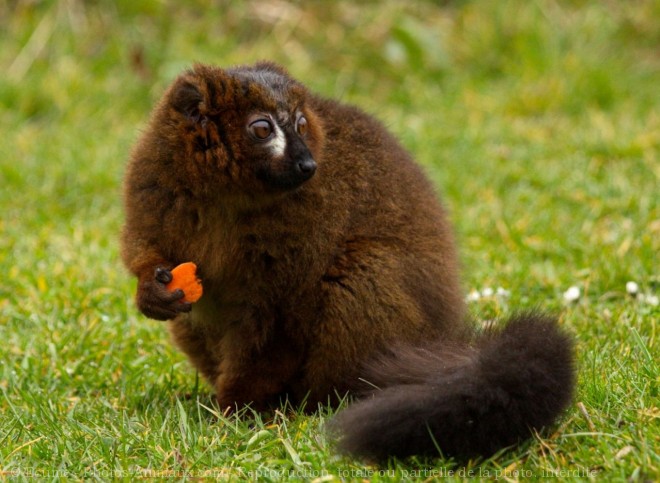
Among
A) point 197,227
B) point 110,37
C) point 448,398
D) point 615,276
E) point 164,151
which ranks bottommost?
point 615,276

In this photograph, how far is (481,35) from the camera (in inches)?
397

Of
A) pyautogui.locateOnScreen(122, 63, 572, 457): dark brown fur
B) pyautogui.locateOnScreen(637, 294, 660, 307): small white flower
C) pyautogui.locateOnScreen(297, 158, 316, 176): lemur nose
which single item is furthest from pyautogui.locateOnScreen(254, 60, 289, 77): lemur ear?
pyautogui.locateOnScreen(637, 294, 660, 307): small white flower

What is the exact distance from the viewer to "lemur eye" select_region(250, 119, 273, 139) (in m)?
4.01

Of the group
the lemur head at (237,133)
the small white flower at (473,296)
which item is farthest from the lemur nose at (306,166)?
the small white flower at (473,296)

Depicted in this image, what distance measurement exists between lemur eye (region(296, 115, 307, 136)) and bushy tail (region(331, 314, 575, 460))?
1.31m

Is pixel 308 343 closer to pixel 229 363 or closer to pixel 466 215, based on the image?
pixel 229 363

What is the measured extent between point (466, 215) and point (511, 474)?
3.86 metres

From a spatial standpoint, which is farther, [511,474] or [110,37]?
[110,37]

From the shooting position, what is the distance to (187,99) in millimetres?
4133

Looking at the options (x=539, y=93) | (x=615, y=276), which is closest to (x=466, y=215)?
(x=615, y=276)

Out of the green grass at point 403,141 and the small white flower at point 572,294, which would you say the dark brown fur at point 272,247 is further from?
the small white flower at point 572,294

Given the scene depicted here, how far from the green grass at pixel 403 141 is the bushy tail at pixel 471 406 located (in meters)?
0.10

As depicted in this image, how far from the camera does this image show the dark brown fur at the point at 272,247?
4.04 m

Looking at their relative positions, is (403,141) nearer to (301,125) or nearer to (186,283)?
(301,125)
